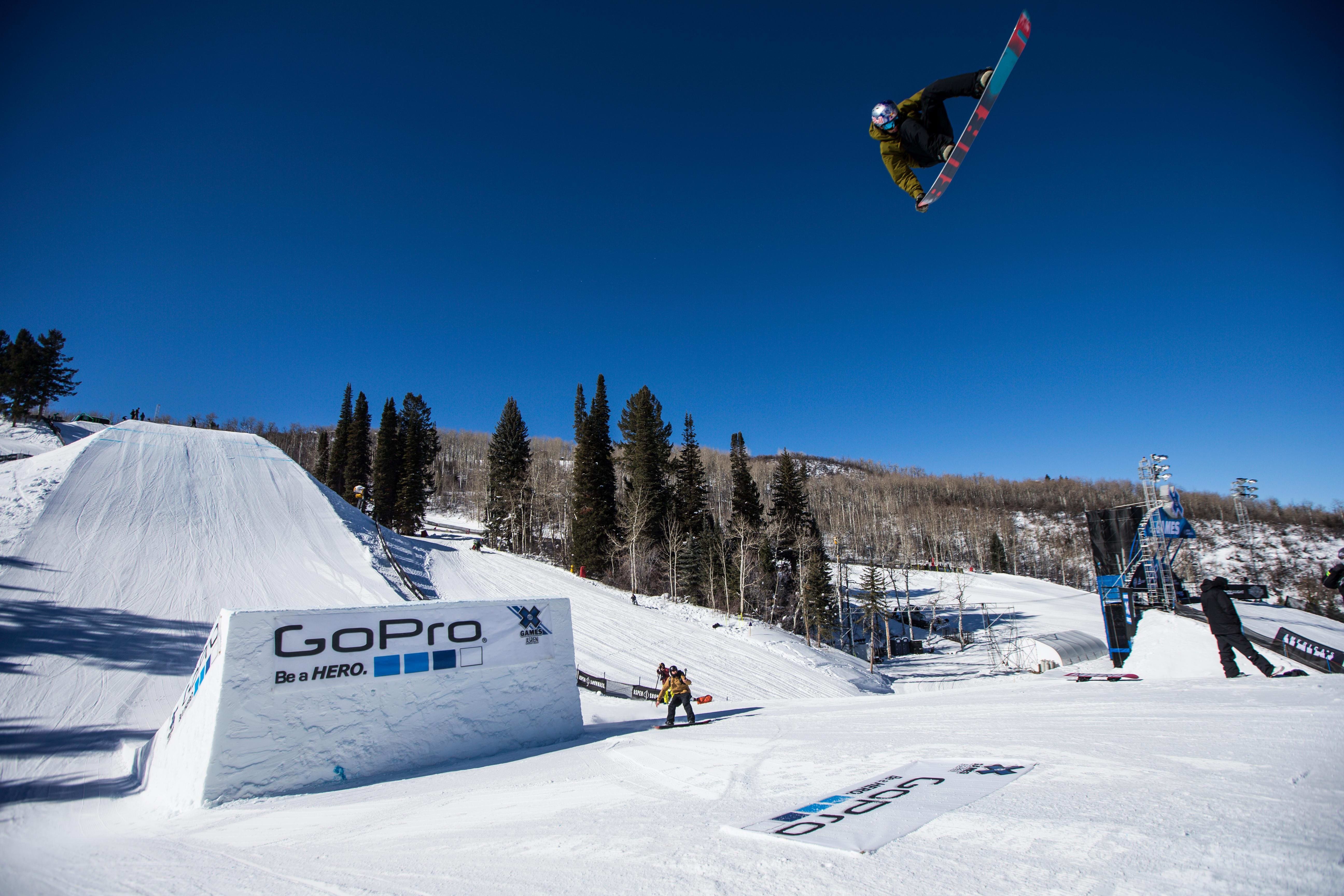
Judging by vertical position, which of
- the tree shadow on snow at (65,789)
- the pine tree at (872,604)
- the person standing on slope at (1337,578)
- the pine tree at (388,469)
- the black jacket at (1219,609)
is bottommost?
the pine tree at (872,604)

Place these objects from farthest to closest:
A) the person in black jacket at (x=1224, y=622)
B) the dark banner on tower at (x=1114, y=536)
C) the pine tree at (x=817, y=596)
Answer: the pine tree at (x=817, y=596) < the dark banner on tower at (x=1114, y=536) < the person in black jacket at (x=1224, y=622)

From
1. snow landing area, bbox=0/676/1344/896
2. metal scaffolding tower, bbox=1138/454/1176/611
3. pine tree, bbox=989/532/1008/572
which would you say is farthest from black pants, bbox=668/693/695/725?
pine tree, bbox=989/532/1008/572

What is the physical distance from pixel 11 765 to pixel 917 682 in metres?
33.3

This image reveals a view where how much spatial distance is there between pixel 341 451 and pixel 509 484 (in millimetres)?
21541

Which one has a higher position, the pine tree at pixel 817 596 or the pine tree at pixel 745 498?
the pine tree at pixel 745 498

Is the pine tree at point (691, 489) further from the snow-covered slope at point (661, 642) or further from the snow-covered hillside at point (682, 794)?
the snow-covered hillside at point (682, 794)

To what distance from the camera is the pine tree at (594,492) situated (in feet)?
134

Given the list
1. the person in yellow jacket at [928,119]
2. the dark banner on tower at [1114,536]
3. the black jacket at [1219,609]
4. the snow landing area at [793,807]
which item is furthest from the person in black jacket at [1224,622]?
the dark banner on tower at [1114,536]

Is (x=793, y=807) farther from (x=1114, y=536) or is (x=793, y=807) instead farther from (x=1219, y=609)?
(x=1114, y=536)

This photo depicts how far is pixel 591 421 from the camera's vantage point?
44594 millimetres

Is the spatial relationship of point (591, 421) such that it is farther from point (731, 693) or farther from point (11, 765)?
point (11, 765)

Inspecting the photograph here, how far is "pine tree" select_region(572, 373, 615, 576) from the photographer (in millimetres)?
40750

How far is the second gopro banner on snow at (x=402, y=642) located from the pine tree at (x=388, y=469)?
4422cm

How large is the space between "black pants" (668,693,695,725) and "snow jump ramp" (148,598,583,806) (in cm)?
169
